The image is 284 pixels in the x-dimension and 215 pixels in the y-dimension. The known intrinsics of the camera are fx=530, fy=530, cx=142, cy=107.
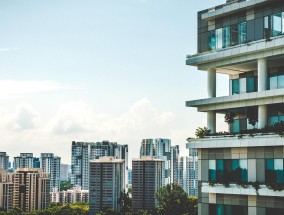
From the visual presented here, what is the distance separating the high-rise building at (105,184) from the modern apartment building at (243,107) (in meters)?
137

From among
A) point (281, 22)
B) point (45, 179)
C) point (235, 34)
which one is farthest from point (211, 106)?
point (45, 179)

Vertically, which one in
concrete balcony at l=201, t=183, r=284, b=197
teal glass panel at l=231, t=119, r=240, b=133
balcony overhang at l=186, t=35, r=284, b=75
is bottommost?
concrete balcony at l=201, t=183, r=284, b=197

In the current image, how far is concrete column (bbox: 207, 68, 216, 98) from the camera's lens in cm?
3956

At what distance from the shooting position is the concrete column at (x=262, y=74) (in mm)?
35750

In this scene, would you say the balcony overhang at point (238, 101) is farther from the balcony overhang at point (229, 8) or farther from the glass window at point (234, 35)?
the balcony overhang at point (229, 8)

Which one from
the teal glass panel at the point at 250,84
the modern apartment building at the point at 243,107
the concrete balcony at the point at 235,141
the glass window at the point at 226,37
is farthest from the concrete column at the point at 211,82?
the concrete balcony at the point at 235,141

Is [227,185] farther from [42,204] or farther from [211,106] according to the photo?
[42,204]

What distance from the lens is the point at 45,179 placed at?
7436 inches

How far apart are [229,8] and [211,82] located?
5.60 meters

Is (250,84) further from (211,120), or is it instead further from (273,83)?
(211,120)

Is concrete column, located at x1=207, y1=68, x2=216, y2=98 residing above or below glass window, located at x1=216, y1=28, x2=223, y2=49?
below

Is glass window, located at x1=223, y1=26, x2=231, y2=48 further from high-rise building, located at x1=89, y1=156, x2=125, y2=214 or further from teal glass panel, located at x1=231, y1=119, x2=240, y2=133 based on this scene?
high-rise building, located at x1=89, y1=156, x2=125, y2=214

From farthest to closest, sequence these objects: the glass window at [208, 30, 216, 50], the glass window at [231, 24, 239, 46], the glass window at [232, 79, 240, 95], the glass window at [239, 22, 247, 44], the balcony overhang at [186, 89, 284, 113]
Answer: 1. the glass window at [208, 30, 216, 50]
2. the glass window at [232, 79, 240, 95]
3. the glass window at [231, 24, 239, 46]
4. the glass window at [239, 22, 247, 44]
5. the balcony overhang at [186, 89, 284, 113]

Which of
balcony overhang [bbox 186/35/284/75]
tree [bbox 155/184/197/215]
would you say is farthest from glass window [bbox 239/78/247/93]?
tree [bbox 155/184/197/215]
